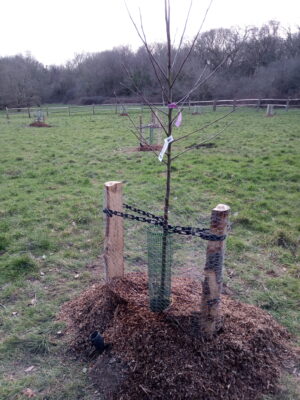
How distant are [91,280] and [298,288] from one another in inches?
86.8

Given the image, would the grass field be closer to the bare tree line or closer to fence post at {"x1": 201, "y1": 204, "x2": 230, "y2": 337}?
fence post at {"x1": 201, "y1": 204, "x2": 230, "y2": 337}

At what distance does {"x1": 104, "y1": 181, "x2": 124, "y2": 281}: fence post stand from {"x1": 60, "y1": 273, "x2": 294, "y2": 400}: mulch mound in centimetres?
20

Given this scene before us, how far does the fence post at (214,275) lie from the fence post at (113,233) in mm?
938

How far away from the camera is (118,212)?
2.89m

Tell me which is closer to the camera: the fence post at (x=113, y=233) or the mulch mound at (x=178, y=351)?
the mulch mound at (x=178, y=351)

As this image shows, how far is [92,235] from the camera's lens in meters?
4.92

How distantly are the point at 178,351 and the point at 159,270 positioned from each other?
59cm

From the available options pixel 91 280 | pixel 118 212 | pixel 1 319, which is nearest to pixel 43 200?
pixel 91 280

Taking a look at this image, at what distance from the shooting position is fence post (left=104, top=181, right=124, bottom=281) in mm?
2898

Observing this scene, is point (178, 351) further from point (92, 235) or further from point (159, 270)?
point (92, 235)

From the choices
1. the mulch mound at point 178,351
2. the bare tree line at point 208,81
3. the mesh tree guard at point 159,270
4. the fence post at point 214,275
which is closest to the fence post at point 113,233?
the mulch mound at point 178,351

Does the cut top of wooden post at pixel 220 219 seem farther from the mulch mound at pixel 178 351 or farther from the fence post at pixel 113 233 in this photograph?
the fence post at pixel 113 233

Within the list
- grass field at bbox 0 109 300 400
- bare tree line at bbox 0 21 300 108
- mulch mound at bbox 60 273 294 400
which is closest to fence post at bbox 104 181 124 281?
mulch mound at bbox 60 273 294 400

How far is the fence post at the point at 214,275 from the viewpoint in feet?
7.36
